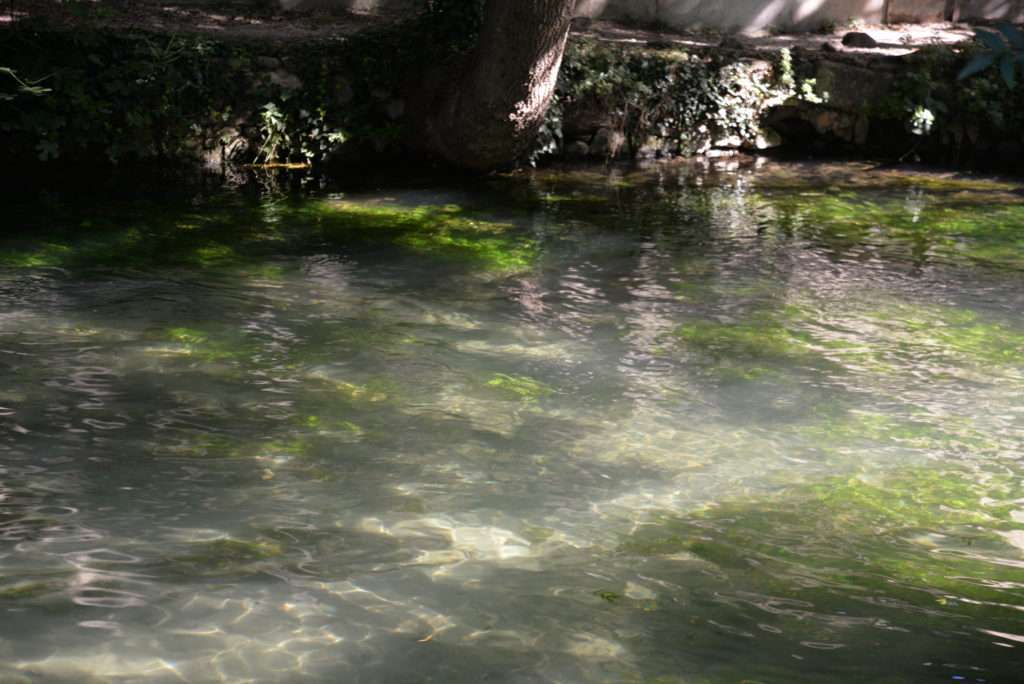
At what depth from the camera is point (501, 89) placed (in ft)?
34.3

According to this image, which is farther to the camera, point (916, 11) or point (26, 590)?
point (916, 11)

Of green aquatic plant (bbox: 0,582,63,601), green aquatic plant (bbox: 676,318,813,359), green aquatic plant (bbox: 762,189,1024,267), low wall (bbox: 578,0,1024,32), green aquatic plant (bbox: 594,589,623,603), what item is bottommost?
green aquatic plant (bbox: 594,589,623,603)

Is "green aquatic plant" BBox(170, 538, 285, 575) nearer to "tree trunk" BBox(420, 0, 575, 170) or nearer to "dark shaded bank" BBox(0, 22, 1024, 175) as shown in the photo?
"tree trunk" BBox(420, 0, 575, 170)

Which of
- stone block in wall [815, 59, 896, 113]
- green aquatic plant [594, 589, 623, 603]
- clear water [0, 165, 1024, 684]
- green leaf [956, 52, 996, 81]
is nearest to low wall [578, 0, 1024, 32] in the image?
stone block in wall [815, 59, 896, 113]

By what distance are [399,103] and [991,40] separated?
10.5 meters

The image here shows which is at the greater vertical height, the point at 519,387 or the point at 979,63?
the point at 979,63

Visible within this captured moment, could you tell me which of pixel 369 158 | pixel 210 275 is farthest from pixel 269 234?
pixel 369 158

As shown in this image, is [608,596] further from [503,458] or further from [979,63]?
[979,63]

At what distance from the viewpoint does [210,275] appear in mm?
7527

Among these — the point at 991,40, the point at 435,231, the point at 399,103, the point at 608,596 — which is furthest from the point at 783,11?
the point at 991,40

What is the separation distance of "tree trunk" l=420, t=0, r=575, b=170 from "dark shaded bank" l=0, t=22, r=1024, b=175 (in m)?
0.57

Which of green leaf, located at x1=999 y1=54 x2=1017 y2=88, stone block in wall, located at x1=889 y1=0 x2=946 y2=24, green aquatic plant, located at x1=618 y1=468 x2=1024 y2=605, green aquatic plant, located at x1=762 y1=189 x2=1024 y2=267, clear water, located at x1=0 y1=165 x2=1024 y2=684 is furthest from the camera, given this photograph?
stone block in wall, located at x1=889 y1=0 x2=946 y2=24

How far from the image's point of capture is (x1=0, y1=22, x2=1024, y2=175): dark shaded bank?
1059 cm

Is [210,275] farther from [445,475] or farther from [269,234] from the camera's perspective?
[445,475]
